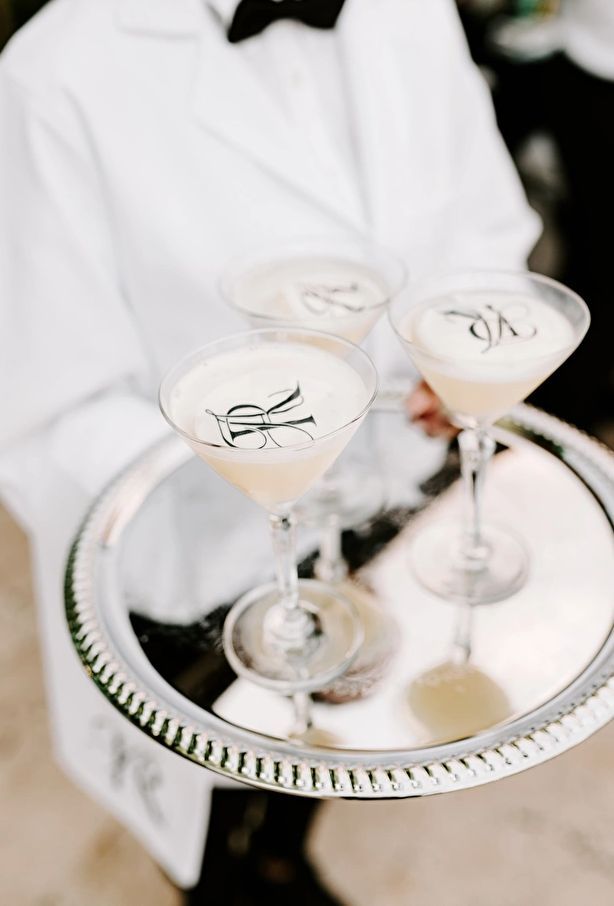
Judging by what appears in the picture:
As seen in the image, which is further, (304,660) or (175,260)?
(175,260)

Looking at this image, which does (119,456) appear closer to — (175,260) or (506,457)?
(175,260)

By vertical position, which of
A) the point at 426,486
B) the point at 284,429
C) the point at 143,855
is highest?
the point at 284,429

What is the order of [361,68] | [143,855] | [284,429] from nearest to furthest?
[284,429], [361,68], [143,855]

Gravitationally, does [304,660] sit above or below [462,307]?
below

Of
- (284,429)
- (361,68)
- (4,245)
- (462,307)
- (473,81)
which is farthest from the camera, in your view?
(473,81)

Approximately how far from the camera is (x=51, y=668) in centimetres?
138

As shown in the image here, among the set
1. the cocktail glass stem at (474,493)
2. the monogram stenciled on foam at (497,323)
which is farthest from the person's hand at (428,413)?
the monogram stenciled on foam at (497,323)

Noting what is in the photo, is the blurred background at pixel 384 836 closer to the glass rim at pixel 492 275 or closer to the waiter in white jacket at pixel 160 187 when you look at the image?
the waiter in white jacket at pixel 160 187

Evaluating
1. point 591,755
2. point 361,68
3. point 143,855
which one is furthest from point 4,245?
point 591,755

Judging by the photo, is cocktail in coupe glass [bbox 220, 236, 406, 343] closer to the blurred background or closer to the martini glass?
the martini glass

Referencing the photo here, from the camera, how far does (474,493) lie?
3.11 feet

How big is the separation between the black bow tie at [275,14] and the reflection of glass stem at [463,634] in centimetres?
74

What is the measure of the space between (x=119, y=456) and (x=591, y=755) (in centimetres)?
102

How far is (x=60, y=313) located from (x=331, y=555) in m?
0.45
